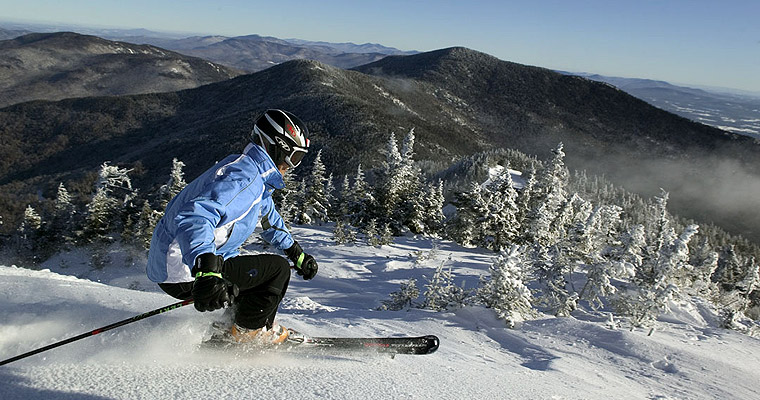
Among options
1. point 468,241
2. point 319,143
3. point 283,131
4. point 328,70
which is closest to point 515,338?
point 283,131

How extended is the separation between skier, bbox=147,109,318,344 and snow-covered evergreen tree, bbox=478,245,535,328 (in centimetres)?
496

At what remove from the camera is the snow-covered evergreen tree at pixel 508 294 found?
7.80m

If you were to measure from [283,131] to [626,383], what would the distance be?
5.47 meters

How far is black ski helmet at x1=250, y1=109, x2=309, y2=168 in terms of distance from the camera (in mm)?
3855

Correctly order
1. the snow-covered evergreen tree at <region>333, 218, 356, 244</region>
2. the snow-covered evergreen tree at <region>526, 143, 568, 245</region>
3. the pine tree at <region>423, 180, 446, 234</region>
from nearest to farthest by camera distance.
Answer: the snow-covered evergreen tree at <region>333, 218, 356, 244</region> < the snow-covered evergreen tree at <region>526, 143, 568, 245</region> < the pine tree at <region>423, 180, 446, 234</region>

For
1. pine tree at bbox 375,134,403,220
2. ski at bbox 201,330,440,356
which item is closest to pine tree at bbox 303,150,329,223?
pine tree at bbox 375,134,403,220

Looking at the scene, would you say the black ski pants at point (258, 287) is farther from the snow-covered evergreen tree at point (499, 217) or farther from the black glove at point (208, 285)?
the snow-covered evergreen tree at point (499, 217)

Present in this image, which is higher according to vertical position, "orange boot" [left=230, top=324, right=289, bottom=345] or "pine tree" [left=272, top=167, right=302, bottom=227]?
"orange boot" [left=230, top=324, right=289, bottom=345]

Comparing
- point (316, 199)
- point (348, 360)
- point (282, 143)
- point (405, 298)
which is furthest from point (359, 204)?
point (282, 143)

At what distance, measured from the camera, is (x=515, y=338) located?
22.8 ft

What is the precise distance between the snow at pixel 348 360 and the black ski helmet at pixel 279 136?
5.85 feet

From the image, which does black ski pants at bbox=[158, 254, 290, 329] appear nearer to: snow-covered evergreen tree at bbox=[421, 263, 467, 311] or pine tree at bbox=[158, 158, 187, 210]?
snow-covered evergreen tree at bbox=[421, 263, 467, 311]

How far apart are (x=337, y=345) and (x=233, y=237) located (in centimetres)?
170

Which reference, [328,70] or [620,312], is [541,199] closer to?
[620,312]
